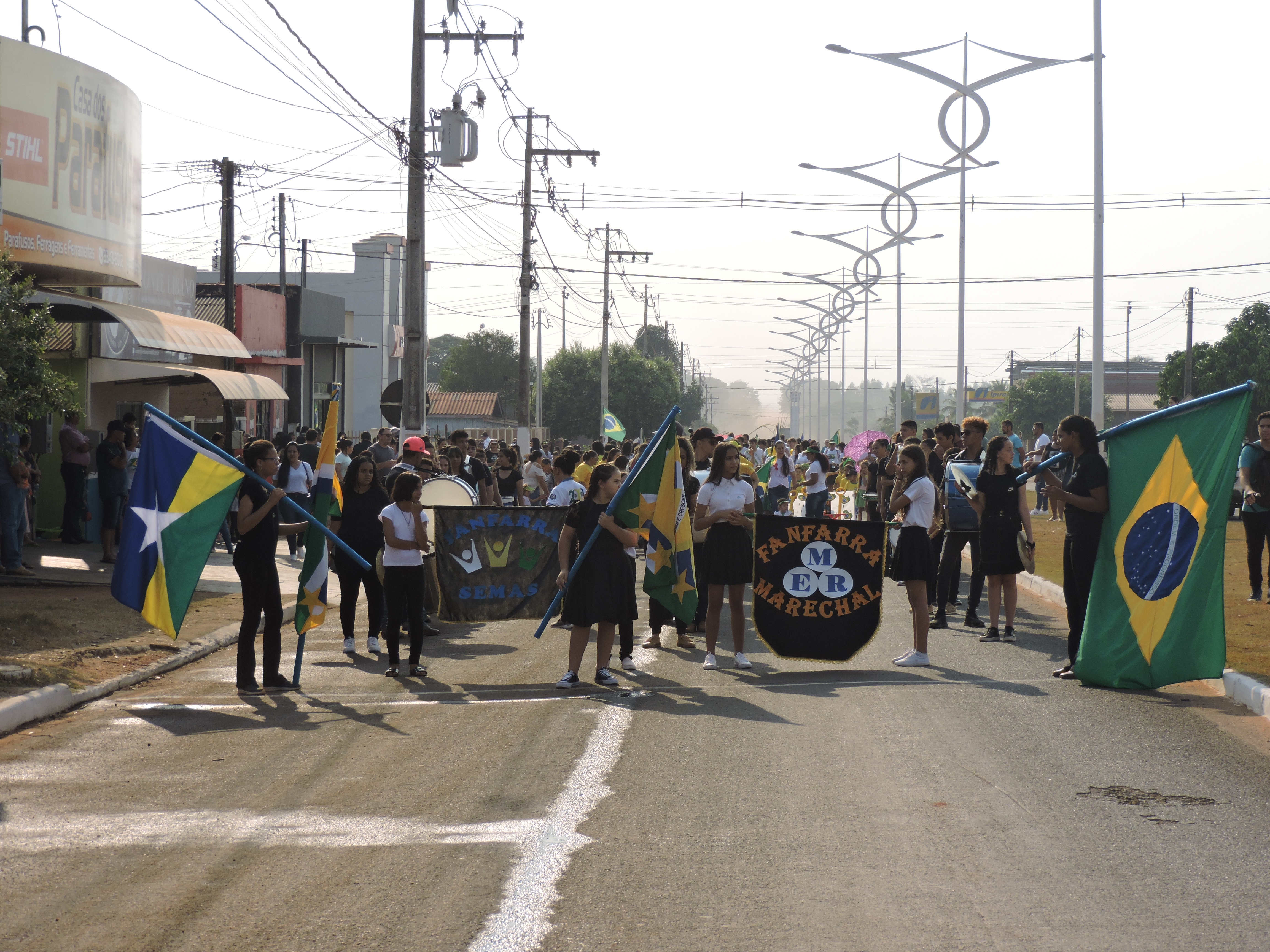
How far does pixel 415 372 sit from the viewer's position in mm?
20672

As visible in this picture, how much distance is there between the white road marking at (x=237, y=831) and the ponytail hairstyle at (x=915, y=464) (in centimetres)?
586

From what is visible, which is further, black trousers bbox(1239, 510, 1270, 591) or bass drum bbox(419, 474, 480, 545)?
bass drum bbox(419, 474, 480, 545)

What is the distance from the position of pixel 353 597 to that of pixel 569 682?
3.02 meters

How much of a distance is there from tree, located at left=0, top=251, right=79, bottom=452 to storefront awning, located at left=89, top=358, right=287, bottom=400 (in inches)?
386

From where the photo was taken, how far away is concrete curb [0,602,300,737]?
8500mm

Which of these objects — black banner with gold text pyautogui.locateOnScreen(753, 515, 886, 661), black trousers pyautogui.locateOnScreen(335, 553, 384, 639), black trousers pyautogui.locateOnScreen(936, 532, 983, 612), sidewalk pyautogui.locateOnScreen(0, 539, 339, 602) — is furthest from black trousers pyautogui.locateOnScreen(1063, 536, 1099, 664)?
sidewalk pyautogui.locateOnScreen(0, 539, 339, 602)

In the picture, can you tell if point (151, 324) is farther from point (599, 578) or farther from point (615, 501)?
point (599, 578)

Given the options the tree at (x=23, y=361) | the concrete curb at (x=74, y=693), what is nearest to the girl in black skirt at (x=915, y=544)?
the concrete curb at (x=74, y=693)

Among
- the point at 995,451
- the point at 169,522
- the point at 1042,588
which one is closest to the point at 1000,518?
the point at 995,451

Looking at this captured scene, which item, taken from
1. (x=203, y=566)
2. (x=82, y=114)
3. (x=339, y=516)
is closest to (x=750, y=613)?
(x=339, y=516)

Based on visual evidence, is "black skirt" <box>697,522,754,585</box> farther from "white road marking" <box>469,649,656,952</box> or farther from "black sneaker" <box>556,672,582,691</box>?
"white road marking" <box>469,649,656,952</box>

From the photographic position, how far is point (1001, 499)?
11883 mm

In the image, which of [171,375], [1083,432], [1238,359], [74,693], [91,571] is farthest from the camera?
[1238,359]

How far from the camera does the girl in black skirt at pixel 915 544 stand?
1070 cm
